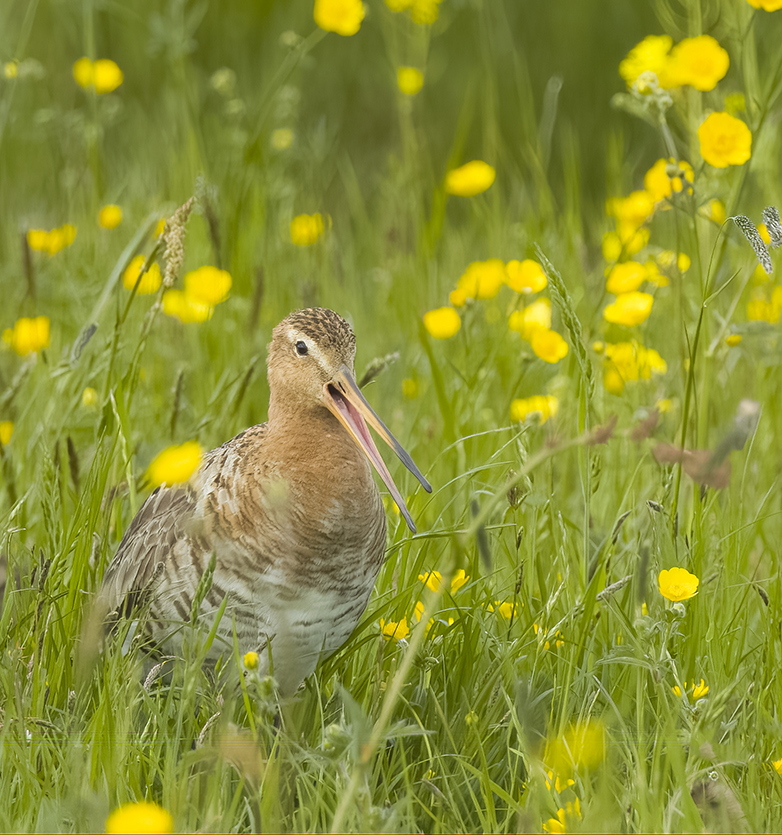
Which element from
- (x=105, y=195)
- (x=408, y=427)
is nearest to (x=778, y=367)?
(x=408, y=427)

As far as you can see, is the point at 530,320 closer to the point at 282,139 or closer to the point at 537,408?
the point at 537,408

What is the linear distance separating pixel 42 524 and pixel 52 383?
25.8 inches

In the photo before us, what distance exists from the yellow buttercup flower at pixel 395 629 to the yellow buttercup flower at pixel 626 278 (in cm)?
145

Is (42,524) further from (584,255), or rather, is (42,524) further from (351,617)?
(584,255)

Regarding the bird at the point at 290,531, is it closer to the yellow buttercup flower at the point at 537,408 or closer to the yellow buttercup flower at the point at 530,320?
Result: the yellow buttercup flower at the point at 537,408

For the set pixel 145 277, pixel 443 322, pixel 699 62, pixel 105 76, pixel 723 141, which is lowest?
pixel 443 322

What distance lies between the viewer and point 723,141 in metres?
2.76

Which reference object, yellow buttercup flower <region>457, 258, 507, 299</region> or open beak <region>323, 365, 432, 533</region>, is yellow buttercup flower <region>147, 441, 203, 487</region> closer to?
open beak <region>323, 365, 432, 533</region>

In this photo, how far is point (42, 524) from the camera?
3.11m

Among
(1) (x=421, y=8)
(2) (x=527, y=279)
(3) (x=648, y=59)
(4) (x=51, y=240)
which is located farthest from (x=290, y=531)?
(1) (x=421, y=8)

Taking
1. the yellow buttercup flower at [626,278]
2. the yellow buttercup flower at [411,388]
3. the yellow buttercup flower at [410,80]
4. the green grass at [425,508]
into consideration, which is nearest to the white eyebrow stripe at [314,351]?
the green grass at [425,508]

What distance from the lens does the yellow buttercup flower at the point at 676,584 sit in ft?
7.14

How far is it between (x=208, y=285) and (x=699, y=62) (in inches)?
67.0

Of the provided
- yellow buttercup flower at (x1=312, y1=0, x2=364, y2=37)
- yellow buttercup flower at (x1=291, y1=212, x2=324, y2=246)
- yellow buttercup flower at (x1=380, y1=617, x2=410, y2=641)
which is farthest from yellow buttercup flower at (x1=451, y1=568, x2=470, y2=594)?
yellow buttercup flower at (x1=312, y1=0, x2=364, y2=37)
